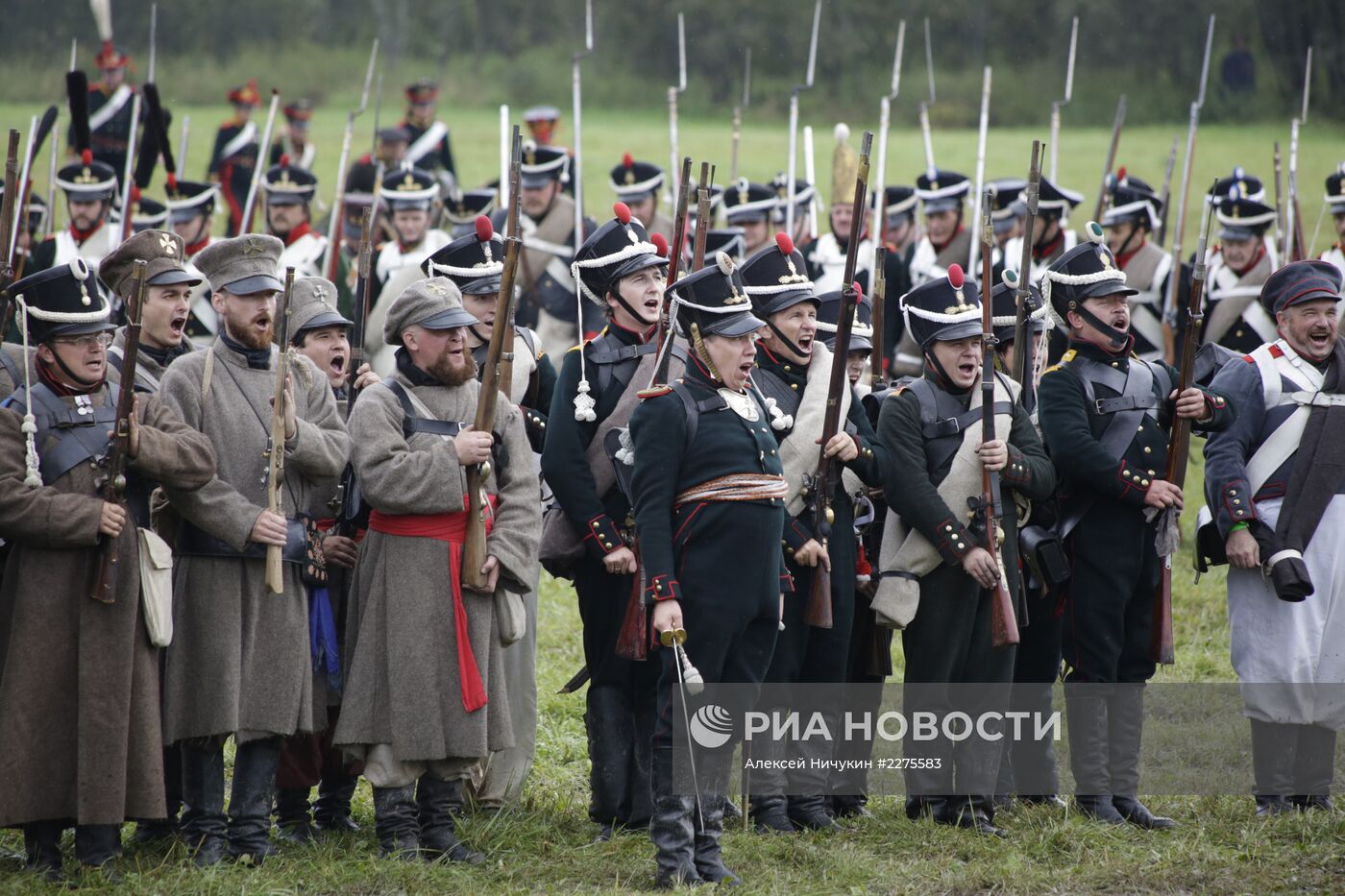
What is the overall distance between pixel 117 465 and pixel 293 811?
63.3 inches

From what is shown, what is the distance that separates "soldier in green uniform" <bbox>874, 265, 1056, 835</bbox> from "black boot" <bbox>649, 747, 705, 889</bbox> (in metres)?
1.30

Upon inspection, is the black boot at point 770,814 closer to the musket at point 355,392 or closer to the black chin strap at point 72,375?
the musket at point 355,392

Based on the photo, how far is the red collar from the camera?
1251cm

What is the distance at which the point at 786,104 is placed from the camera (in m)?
27.2

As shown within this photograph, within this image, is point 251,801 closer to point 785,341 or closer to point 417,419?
point 417,419

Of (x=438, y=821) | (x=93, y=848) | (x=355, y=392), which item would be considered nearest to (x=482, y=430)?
(x=355, y=392)

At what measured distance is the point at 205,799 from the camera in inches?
236

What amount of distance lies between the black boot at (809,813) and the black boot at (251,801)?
6.52 ft

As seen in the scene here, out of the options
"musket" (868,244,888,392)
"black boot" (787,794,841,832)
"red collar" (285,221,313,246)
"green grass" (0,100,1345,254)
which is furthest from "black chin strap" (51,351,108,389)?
"green grass" (0,100,1345,254)

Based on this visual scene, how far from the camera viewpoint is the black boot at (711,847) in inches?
225

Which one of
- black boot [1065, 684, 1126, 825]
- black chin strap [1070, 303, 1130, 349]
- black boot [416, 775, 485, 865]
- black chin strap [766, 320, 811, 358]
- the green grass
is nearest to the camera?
black boot [416, 775, 485, 865]

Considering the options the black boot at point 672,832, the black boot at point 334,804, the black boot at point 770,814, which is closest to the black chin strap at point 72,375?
the black boot at point 334,804

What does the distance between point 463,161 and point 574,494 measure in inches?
726

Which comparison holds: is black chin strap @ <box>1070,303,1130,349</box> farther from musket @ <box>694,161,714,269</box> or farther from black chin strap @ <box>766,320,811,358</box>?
musket @ <box>694,161,714,269</box>
